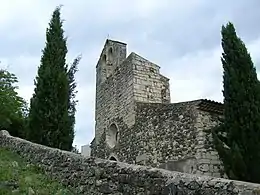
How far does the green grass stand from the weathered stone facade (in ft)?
18.2

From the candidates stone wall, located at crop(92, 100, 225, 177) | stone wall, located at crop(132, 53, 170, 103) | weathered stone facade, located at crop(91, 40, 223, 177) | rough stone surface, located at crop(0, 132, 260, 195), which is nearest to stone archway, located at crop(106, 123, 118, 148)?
weathered stone facade, located at crop(91, 40, 223, 177)

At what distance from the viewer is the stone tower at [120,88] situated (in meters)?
15.5

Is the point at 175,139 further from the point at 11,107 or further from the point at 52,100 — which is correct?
the point at 11,107

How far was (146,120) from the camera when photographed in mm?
14227

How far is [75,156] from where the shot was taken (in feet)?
22.6

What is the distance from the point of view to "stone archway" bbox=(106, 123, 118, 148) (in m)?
16.8

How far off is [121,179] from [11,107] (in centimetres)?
1167

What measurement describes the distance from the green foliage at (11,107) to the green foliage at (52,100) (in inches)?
120

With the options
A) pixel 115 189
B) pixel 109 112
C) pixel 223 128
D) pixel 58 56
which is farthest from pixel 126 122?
pixel 115 189

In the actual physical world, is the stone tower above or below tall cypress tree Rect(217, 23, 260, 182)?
above

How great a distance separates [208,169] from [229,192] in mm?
7840

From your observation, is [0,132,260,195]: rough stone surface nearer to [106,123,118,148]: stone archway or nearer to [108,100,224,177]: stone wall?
[108,100,224,177]: stone wall

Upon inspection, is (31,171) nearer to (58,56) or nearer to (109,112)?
(58,56)

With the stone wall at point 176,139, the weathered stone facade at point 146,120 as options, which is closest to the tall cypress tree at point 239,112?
the stone wall at point 176,139
